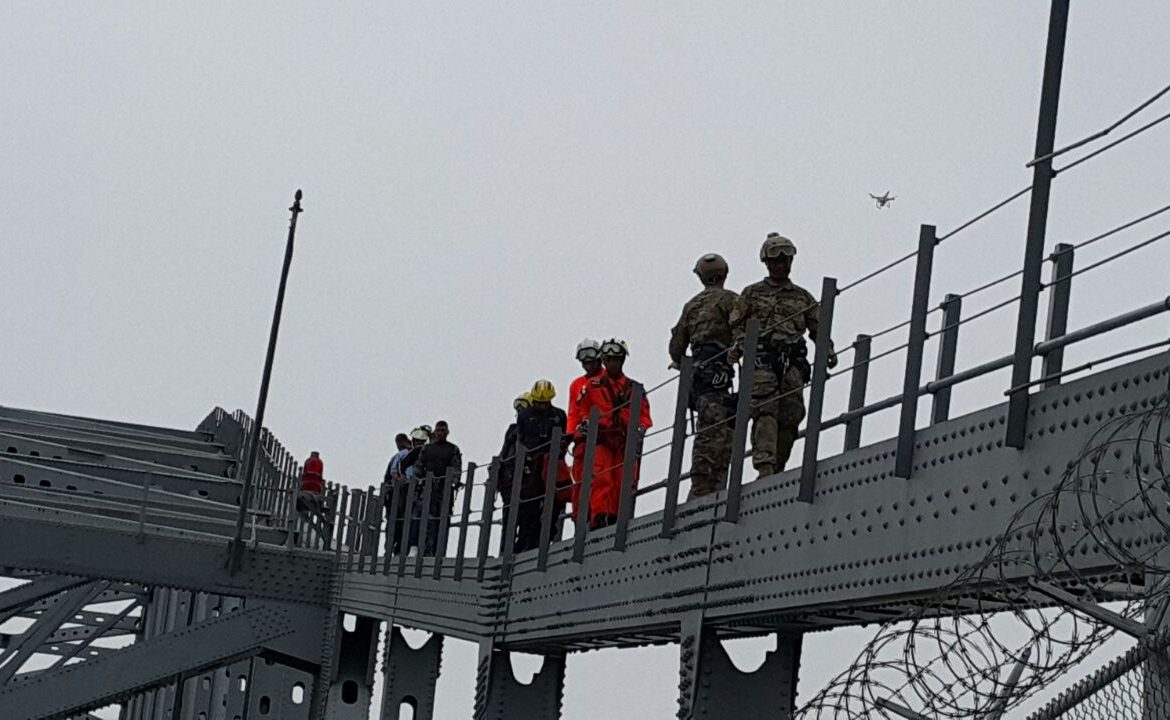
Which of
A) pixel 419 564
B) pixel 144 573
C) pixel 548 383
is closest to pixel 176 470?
pixel 144 573

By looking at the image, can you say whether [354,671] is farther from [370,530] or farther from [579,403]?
[579,403]

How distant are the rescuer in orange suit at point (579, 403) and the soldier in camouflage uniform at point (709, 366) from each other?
1929mm

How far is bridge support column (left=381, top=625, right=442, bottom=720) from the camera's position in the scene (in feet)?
71.2

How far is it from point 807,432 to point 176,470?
25.0m

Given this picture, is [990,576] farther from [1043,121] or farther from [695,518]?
[695,518]

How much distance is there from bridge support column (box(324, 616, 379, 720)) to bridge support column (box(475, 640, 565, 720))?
8180 millimetres

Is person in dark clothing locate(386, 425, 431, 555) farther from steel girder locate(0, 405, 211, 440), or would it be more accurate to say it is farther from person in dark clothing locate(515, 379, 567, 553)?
steel girder locate(0, 405, 211, 440)

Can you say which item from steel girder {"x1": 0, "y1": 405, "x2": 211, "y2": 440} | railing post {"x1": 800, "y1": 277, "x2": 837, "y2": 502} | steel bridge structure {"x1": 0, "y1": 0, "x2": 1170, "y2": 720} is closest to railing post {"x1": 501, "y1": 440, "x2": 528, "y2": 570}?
steel bridge structure {"x1": 0, "y1": 0, "x2": 1170, "y2": 720}

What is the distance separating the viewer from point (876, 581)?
8.59 metres

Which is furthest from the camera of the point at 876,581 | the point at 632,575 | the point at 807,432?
the point at 632,575

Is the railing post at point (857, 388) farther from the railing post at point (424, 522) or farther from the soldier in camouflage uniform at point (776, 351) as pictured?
the railing post at point (424, 522)

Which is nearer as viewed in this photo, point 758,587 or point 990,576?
point 990,576

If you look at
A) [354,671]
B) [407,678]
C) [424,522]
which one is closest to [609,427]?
[424,522]

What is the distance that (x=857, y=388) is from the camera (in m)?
10.2
